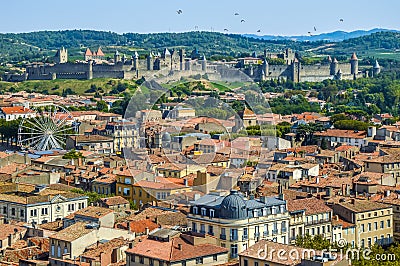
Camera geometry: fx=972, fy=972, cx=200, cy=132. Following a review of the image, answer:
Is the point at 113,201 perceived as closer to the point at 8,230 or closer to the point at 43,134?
the point at 8,230

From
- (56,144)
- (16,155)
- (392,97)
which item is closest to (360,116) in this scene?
(392,97)

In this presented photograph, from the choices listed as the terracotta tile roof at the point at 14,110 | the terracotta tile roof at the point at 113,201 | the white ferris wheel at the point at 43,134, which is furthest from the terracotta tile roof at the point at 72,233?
the terracotta tile roof at the point at 14,110

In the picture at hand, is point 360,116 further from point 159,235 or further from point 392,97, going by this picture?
point 159,235

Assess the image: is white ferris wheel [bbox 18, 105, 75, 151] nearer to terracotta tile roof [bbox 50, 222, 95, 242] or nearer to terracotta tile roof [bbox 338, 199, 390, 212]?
terracotta tile roof [bbox 338, 199, 390, 212]

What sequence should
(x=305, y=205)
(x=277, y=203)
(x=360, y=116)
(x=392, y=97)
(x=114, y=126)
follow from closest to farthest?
(x=277, y=203), (x=305, y=205), (x=114, y=126), (x=360, y=116), (x=392, y=97)

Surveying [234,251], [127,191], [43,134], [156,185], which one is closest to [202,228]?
[234,251]

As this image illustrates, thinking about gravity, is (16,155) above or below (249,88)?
below
